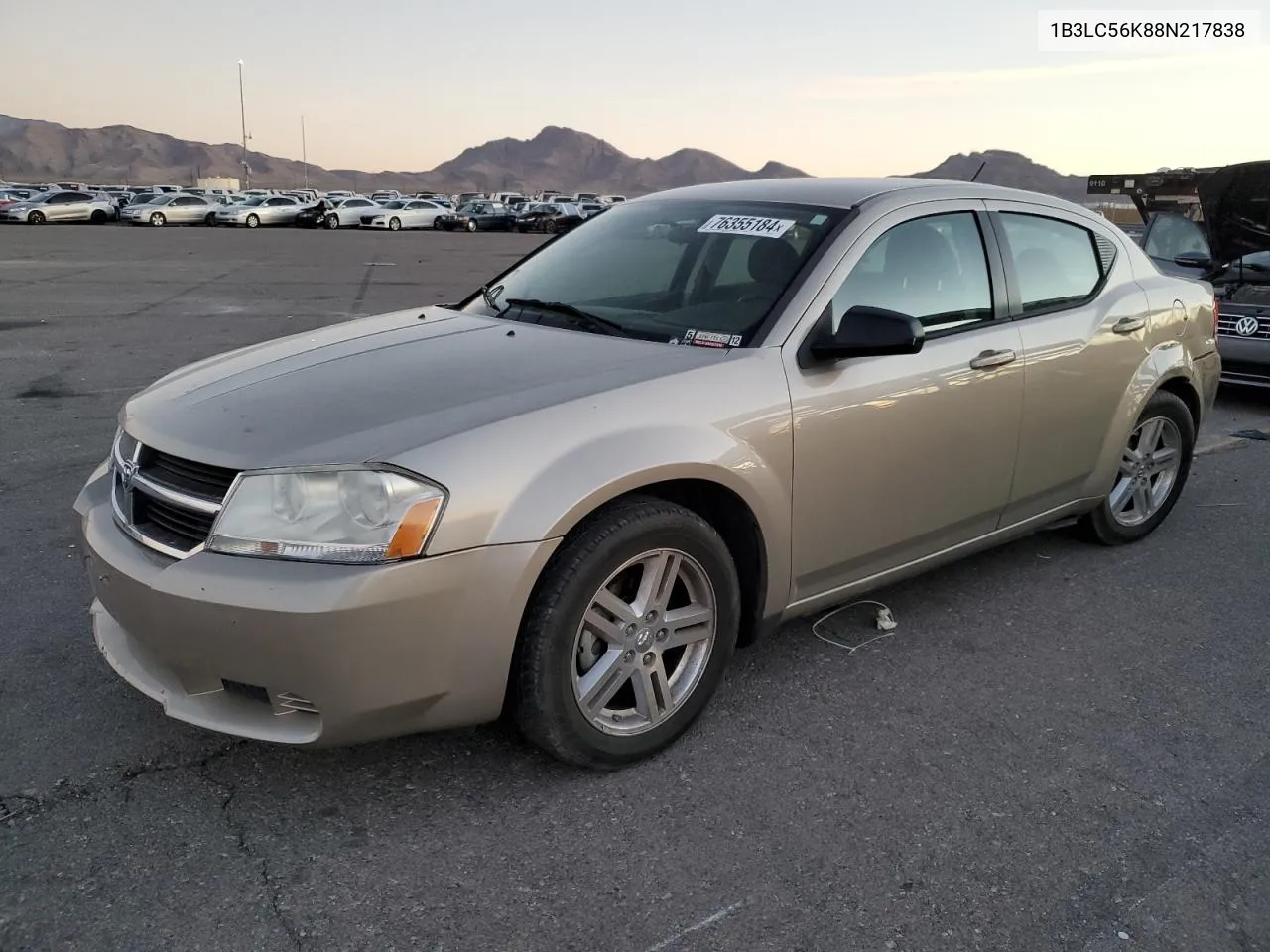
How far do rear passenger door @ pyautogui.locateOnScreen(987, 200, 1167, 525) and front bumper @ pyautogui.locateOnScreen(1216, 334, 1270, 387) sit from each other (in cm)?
454

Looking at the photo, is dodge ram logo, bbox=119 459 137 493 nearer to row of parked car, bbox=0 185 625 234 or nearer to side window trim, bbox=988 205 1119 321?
side window trim, bbox=988 205 1119 321

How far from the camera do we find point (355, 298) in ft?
49.4

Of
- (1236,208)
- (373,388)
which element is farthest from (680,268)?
(1236,208)

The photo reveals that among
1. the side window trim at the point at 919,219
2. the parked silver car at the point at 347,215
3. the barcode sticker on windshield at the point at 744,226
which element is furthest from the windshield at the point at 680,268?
the parked silver car at the point at 347,215

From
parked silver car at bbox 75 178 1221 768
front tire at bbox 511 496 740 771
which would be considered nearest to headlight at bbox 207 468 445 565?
parked silver car at bbox 75 178 1221 768

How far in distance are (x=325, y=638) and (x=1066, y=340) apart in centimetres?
313

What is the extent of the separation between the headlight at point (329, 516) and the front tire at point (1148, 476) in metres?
3.47

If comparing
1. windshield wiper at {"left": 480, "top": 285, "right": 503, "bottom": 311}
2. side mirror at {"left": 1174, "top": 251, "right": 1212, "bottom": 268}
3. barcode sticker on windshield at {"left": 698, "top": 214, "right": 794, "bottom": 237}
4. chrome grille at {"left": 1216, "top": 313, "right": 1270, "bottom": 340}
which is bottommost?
chrome grille at {"left": 1216, "top": 313, "right": 1270, "bottom": 340}

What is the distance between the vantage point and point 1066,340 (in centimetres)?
410

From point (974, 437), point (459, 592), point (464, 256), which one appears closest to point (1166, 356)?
point (974, 437)

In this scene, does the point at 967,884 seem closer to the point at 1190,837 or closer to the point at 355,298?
the point at 1190,837

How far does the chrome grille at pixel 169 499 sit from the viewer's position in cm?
257

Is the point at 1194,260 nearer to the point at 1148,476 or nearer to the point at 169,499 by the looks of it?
the point at 1148,476

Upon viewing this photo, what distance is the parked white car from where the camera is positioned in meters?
46.5
